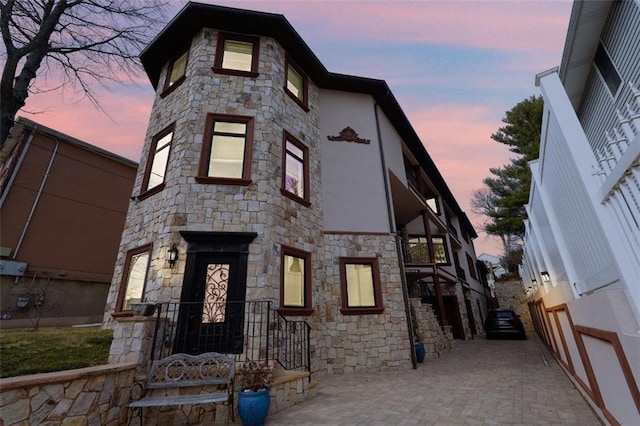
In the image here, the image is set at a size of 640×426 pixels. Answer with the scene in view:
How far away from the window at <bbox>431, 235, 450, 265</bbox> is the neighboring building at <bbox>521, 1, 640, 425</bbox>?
32.7ft

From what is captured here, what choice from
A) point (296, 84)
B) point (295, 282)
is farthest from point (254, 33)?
point (295, 282)

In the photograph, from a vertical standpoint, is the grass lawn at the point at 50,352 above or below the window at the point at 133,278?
below

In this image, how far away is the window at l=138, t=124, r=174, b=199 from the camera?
7456mm

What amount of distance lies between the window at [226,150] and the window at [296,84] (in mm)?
2348

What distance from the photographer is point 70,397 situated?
133 inches

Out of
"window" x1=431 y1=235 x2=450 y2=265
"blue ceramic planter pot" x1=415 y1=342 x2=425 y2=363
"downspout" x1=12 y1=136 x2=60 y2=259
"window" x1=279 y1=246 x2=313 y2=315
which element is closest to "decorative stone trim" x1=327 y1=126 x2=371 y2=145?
"window" x1=279 y1=246 x2=313 y2=315

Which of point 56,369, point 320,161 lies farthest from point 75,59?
point 56,369

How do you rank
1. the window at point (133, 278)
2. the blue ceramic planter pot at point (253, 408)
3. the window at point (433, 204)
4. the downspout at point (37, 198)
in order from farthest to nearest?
the window at point (433, 204), the downspout at point (37, 198), the window at point (133, 278), the blue ceramic planter pot at point (253, 408)

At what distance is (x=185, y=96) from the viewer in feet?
25.8

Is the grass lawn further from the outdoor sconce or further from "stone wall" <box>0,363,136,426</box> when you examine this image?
the outdoor sconce

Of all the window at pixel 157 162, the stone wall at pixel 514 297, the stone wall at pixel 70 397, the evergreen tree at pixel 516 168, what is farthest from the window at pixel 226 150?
the stone wall at pixel 514 297

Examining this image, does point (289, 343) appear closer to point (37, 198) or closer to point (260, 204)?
point (260, 204)

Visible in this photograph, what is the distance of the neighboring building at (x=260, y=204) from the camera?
19.8 ft

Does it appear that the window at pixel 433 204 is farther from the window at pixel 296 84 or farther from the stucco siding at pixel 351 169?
the window at pixel 296 84
